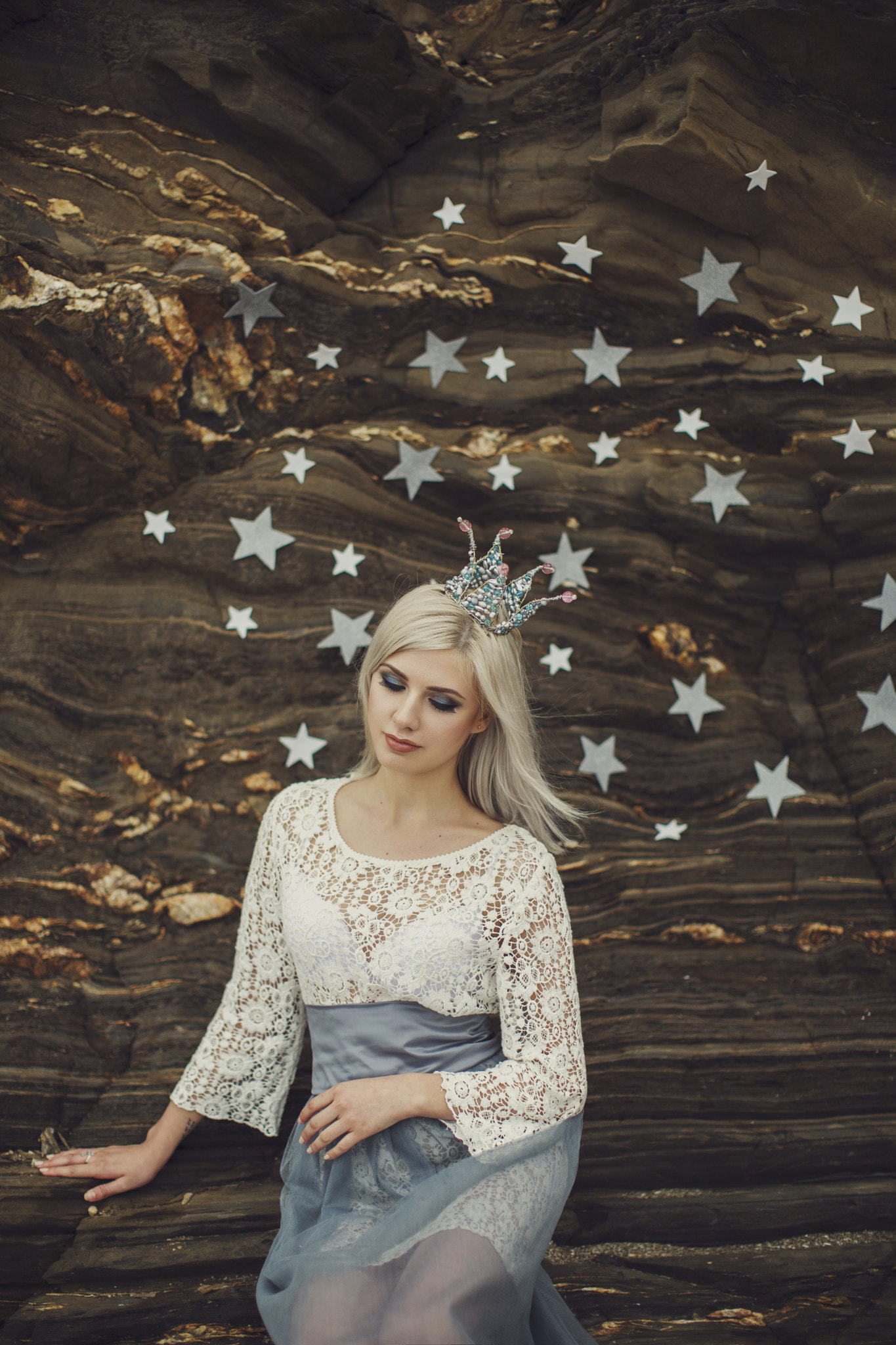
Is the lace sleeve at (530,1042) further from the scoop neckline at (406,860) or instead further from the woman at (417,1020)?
the scoop neckline at (406,860)

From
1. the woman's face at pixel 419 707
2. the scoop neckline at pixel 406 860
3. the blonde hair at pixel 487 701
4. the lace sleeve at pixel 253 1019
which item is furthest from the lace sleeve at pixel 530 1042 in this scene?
the lace sleeve at pixel 253 1019

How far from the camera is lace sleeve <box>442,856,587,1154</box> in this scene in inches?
78.4

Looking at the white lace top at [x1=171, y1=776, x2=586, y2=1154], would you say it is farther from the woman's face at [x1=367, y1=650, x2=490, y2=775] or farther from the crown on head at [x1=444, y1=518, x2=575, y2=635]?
the crown on head at [x1=444, y1=518, x2=575, y2=635]

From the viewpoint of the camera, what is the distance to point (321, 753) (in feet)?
9.51

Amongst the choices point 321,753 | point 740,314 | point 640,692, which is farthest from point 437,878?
point 740,314

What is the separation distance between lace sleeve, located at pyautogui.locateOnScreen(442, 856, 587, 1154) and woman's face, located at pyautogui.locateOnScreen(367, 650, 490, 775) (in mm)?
425

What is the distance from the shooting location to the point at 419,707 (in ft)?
7.05

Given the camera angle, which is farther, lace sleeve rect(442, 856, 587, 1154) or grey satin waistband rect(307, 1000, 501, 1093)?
grey satin waistband rect(307, 1000, 501, 1093)

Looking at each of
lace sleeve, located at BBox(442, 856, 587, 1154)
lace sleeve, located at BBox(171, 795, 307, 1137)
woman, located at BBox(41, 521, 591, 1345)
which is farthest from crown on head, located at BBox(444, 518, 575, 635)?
lace sleeve, located at BBox(171, 795, 307, 1137)

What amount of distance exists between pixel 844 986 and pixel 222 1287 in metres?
2.13

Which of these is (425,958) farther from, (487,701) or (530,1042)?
(487,701)

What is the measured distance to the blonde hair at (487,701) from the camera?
219 centimetres

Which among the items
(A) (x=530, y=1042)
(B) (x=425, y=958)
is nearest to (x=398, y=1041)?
(B) (x=425, y=958)

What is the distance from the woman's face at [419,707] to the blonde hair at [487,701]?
0.03 metres
